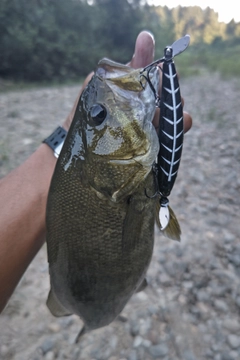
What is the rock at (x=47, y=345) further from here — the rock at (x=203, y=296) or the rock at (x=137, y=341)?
the rock at (x=203, y=296)

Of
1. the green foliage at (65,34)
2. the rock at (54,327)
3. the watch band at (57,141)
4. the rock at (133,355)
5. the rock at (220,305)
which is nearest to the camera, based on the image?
the watch band at (57,141)

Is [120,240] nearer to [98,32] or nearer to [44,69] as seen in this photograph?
[44,69]

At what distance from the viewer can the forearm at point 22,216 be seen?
6.53 feet

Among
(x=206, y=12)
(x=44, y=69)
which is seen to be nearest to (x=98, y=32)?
(x=44, y=69)

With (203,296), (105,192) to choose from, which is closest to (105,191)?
(105,192)

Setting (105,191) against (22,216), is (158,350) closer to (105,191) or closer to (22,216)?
(22,216)

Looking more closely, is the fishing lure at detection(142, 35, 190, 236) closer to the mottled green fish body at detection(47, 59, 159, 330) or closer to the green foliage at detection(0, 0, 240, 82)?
the mottled green fish body at detection(47, 59, 159, 330)

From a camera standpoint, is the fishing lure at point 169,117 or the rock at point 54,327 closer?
the fishing lure at point 169,117

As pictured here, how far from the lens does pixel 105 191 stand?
58.5 inches

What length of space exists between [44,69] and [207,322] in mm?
15313

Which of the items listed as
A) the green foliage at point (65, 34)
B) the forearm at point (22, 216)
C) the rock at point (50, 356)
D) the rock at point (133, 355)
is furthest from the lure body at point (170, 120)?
the green foliage at point (65, 34)

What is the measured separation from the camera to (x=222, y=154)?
7152mm

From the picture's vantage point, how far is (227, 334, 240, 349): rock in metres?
2.86

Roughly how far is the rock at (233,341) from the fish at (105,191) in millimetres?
1621
